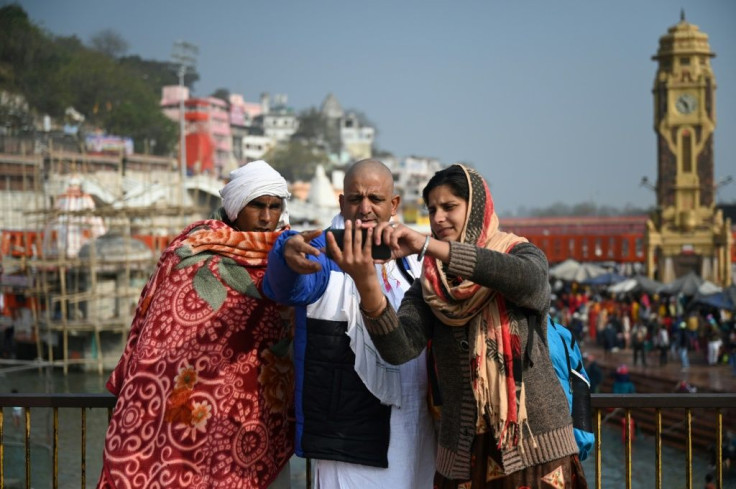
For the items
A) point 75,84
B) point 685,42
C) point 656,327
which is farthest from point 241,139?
point 656,327

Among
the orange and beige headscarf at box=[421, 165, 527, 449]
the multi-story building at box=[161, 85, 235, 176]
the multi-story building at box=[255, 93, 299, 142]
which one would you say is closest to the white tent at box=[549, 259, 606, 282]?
the orange and beige headscarf at box=[421, 165, 527, 449]

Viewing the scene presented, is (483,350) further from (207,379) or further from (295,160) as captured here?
(295,160)

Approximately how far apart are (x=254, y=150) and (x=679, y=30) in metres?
70.2

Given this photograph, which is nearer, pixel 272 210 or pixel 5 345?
pixel 272 210

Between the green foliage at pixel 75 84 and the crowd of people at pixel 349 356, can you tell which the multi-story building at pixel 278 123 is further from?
→ the crowd of people at pixel 349 356

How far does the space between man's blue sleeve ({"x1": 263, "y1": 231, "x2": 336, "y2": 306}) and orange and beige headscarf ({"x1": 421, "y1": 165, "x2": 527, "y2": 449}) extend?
13.6 inches

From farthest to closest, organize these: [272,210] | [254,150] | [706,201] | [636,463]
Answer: [254,150]
[706,201]
[636,463]
[272,210]

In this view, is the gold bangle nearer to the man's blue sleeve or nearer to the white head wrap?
the man's blue sleeve

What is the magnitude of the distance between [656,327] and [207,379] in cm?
2374

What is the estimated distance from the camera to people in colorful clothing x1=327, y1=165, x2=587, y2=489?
2.46 meters

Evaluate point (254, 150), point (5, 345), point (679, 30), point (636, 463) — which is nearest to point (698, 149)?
point (679, 30)

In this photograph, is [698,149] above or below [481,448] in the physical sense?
above

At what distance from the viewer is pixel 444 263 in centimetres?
234

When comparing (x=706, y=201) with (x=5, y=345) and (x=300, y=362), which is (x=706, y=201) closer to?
(x=5, y=345)
